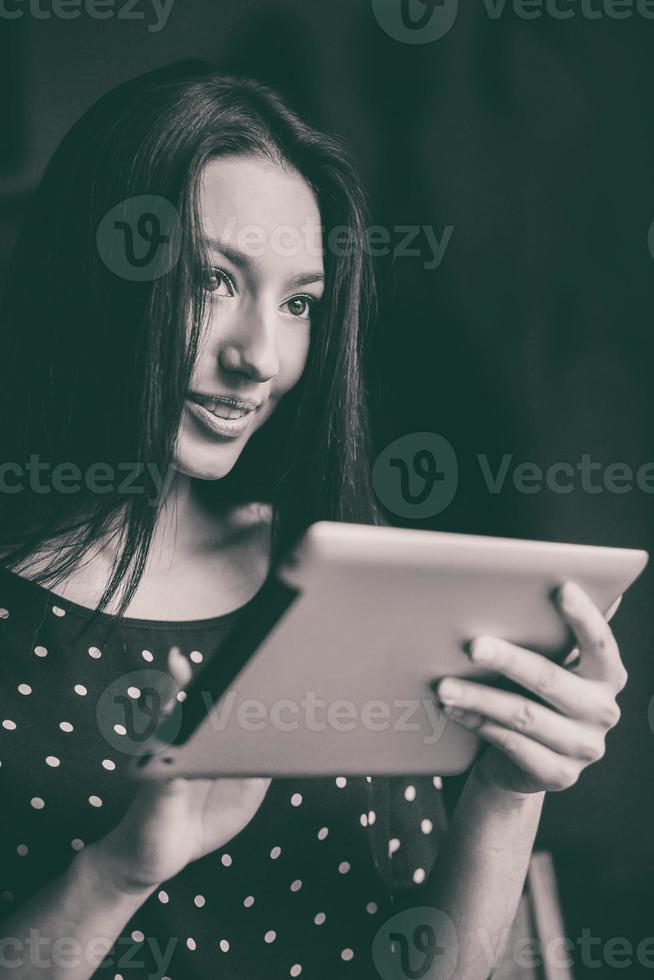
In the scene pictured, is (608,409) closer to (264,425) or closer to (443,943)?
(264,425)

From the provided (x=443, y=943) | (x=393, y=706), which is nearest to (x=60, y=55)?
(x=393, y=706)

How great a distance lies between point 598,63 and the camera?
4.22ft

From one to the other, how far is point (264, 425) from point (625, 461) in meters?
0.49

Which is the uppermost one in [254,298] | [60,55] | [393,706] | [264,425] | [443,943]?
[60,55]

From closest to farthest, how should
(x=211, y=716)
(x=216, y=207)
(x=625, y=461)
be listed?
1. (x=211, y=716)
2. (x=216, y=207)
3. (x=625, y=461)

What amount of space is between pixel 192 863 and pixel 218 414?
40 cm

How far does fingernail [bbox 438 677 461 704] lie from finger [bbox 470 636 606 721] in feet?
0.09

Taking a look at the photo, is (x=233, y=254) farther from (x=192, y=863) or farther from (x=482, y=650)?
(x=192, y=863)

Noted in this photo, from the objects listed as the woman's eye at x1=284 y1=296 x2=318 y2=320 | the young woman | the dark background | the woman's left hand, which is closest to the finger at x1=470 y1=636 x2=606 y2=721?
the woman's left hand

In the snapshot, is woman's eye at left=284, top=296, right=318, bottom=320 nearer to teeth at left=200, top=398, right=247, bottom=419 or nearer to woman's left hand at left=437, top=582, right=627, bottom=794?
teeth at left=200, top=398, right=247, bottom=419

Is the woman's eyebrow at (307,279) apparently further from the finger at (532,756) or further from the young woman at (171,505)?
the finger at (532,756)

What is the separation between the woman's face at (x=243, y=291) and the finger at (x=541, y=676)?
0.36m

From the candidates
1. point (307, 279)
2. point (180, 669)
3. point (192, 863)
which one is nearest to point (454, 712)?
point (180, 669)

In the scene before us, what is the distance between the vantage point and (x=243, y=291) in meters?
0.88
